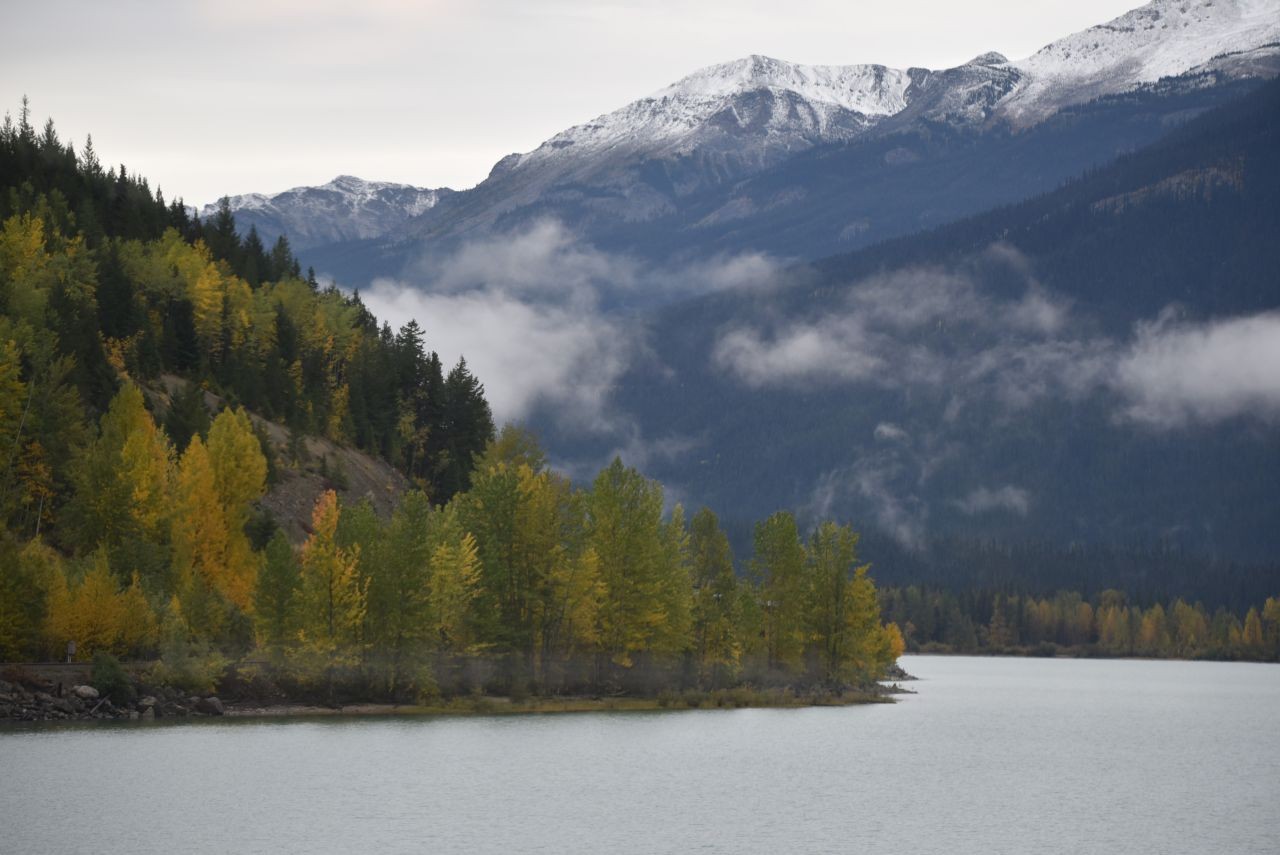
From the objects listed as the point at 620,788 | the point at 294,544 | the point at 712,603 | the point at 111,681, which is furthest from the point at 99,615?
the point at 712,603

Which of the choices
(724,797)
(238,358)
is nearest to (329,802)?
(724,797)

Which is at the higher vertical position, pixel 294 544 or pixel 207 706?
pixel 294 544

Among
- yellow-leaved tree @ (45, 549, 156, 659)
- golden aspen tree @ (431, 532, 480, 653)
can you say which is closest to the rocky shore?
yellow-leaved tree @ (45, 549, 156, 659)

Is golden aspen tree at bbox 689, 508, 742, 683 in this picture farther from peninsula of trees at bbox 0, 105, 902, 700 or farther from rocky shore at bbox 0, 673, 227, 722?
rocky shore at bbox 0, 673, 227, 722

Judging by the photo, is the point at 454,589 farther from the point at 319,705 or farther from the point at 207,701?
the point at 207,701

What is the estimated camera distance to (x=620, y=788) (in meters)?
76.4

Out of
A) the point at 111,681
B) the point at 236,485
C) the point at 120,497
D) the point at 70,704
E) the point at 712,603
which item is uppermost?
the point at 236,485

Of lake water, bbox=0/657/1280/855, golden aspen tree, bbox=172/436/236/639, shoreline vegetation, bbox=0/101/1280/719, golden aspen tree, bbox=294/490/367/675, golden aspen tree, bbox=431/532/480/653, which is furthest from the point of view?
golden aspen tree, bbox=172/436/236/639

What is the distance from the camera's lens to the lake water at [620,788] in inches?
2441

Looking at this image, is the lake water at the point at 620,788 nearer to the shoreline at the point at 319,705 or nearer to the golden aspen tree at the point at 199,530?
the shoreline at the point at 319,705

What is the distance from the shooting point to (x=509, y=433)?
493 feet

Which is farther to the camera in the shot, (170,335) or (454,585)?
(170,335)

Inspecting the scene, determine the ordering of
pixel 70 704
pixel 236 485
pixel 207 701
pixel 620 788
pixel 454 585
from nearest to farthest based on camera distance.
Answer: pixel 620 788, pixel 70 704, pixel 207 701, pixel 454 585, pixel 236 485

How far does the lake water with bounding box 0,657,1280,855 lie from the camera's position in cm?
6200
